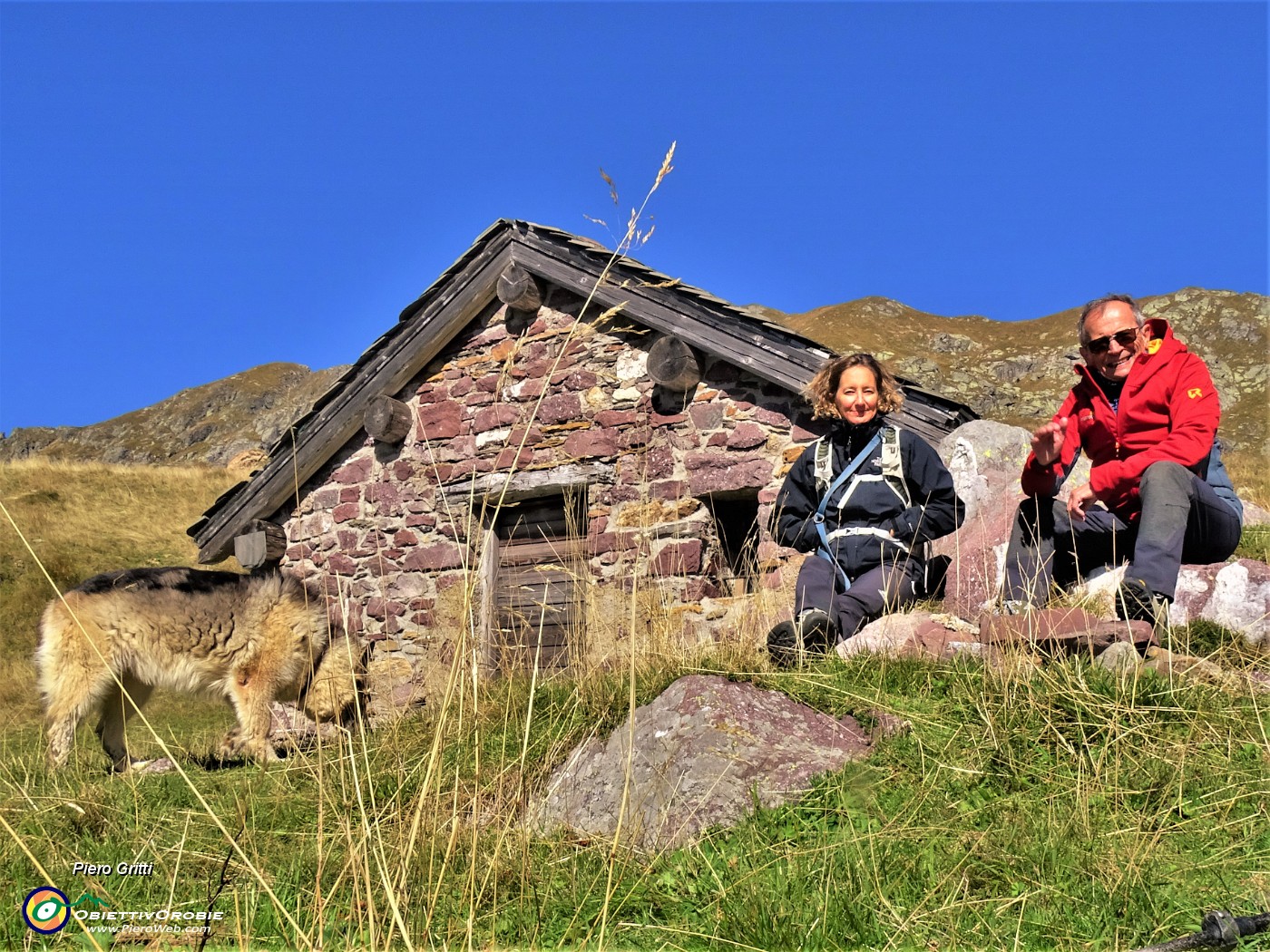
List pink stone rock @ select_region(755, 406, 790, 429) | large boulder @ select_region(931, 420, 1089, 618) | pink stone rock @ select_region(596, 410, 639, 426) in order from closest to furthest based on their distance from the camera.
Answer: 1. large boulder @ select_region(931, 420, 1089, 618)
2. pink stone rock @ select_region(755, 406, 790, 429)
3. pink stone rock @ select_region(596, 410, 639, 426)

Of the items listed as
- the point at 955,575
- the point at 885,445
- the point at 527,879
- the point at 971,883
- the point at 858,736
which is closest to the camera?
the point at 971,883

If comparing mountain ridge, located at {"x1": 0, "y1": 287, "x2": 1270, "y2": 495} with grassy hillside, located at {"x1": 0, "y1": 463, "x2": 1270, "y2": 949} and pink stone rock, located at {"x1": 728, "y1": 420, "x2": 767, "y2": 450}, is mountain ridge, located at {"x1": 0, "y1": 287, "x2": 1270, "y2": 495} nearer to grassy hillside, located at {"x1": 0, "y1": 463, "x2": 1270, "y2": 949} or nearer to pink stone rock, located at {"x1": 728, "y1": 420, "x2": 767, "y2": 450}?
pink stone rock, located at {"x1": 728, "y1": 420, "x2": 767, "y2": 450}

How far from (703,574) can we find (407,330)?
3615mm

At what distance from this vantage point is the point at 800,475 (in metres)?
4.87

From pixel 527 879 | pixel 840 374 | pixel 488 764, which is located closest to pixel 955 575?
pixel 840 374

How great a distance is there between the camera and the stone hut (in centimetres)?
751

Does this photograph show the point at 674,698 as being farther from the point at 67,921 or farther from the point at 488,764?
the point at 67,921

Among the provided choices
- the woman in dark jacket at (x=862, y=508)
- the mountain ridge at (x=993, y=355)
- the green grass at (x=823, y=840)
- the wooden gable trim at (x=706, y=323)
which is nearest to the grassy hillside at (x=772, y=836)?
the green grass at (x=823, y=840)

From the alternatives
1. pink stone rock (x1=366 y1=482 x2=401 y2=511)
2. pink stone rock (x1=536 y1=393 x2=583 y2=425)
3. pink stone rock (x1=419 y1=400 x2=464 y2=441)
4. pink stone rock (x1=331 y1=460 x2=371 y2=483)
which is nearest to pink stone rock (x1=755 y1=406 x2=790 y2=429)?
pink stone rock (x1=536 y1=393 x2=583 y2=425)

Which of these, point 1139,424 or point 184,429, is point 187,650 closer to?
point 1139,424

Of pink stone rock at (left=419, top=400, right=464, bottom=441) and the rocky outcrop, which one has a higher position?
pink stone rock at (left=419, top=400, right=464, bottom=441)

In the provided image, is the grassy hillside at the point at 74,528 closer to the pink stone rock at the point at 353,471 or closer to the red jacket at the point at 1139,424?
the pink stone rock at the point at 353,471

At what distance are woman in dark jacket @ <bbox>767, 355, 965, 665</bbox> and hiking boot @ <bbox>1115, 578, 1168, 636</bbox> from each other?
0.80 metres

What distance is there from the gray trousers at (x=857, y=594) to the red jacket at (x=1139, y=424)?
2.22ft
